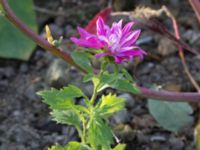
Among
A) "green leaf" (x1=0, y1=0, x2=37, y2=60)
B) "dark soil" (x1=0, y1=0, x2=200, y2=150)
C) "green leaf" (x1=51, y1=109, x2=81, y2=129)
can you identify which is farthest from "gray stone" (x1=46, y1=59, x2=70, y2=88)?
"green leaf" (x1=51, y1=109, x2=81, y2=129)

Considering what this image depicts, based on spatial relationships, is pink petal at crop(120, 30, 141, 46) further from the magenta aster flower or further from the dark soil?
the dark soil

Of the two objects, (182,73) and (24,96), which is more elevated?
(24,96)

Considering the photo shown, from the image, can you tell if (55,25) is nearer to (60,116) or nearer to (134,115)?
(134,115)

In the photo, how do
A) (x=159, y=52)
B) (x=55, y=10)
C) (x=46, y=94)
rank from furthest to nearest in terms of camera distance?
(x=55, y=10), (x=159, y=52), (x=46, y=94)

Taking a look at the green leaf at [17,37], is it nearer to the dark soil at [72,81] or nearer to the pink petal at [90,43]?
the dark soil at [72,81]

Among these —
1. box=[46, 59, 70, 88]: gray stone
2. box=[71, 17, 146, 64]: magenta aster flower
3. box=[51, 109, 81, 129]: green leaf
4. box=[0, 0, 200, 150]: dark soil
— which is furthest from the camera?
box=[46, 59, 70, 88]: gray stone

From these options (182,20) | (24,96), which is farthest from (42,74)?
(182,20)
